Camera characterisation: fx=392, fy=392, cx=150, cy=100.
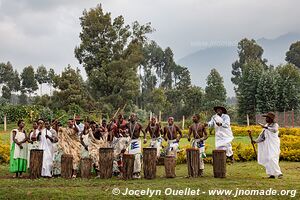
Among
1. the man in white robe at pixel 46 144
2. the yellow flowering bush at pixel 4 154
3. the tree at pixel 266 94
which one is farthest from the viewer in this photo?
the tree at pixel 266 94

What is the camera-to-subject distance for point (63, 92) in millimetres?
38375

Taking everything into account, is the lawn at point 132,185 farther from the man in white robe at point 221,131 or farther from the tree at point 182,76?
the tree at point 182,76

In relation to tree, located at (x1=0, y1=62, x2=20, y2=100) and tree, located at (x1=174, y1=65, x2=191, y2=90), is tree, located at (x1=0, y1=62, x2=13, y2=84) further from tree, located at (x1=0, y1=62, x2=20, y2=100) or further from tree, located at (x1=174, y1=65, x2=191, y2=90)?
tree, located at (x1=174, y1=65, x2=191, y2=90)

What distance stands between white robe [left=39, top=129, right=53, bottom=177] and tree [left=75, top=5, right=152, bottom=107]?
2782 centimetres

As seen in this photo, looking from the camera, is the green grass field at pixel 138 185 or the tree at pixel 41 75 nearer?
the green grass field at pixel 138 185

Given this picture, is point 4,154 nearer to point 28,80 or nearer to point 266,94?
point 266,94

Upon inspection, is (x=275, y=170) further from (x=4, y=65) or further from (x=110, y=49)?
(x=4, y=65)

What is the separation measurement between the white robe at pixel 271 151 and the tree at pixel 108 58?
29512 millimetres

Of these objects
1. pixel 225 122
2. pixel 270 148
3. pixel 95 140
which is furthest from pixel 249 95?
pixel 270 148

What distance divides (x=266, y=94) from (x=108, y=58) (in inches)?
668

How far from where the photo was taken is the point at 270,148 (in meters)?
10.2

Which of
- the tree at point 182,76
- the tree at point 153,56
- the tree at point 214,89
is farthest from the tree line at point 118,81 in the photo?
the tree at point 153,56

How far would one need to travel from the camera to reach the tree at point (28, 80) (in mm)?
63094

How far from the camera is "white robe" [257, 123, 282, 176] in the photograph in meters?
10.1
